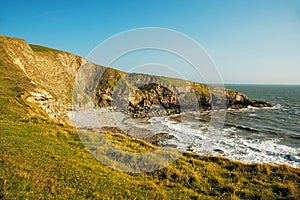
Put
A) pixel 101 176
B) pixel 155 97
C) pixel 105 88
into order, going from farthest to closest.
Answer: pixel 155 97, pixel 105 88, pixel 101 176

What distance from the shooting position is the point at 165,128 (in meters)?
59.3

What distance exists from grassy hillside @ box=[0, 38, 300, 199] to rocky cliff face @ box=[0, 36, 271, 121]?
44.2 metres

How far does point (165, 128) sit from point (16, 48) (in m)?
42.7

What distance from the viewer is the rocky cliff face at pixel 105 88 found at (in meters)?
64.0

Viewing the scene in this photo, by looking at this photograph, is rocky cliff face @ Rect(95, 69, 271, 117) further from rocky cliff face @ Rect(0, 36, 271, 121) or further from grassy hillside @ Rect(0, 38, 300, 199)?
grassy hillside @ Rect(0, 38, 300, 199)

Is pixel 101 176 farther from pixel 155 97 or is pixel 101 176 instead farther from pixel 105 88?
pixel 155 97

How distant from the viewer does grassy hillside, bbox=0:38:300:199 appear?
9430mm

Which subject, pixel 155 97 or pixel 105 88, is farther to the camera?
pixel 155 97

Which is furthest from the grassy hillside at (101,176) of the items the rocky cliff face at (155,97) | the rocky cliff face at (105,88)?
the rocky cliff face at (155,97)

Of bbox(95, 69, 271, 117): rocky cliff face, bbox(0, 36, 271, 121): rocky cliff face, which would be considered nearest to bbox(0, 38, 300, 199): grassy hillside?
bbox(0, 36, 271, 121): rocky cliff face

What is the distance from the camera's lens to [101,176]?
37.1 ft

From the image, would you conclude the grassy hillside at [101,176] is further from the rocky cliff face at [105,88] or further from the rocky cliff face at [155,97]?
the rocky cliff face at [155,97]

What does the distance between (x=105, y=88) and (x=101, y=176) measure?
90941 mm

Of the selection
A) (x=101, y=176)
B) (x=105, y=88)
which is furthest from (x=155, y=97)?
(x=101, y=176)
